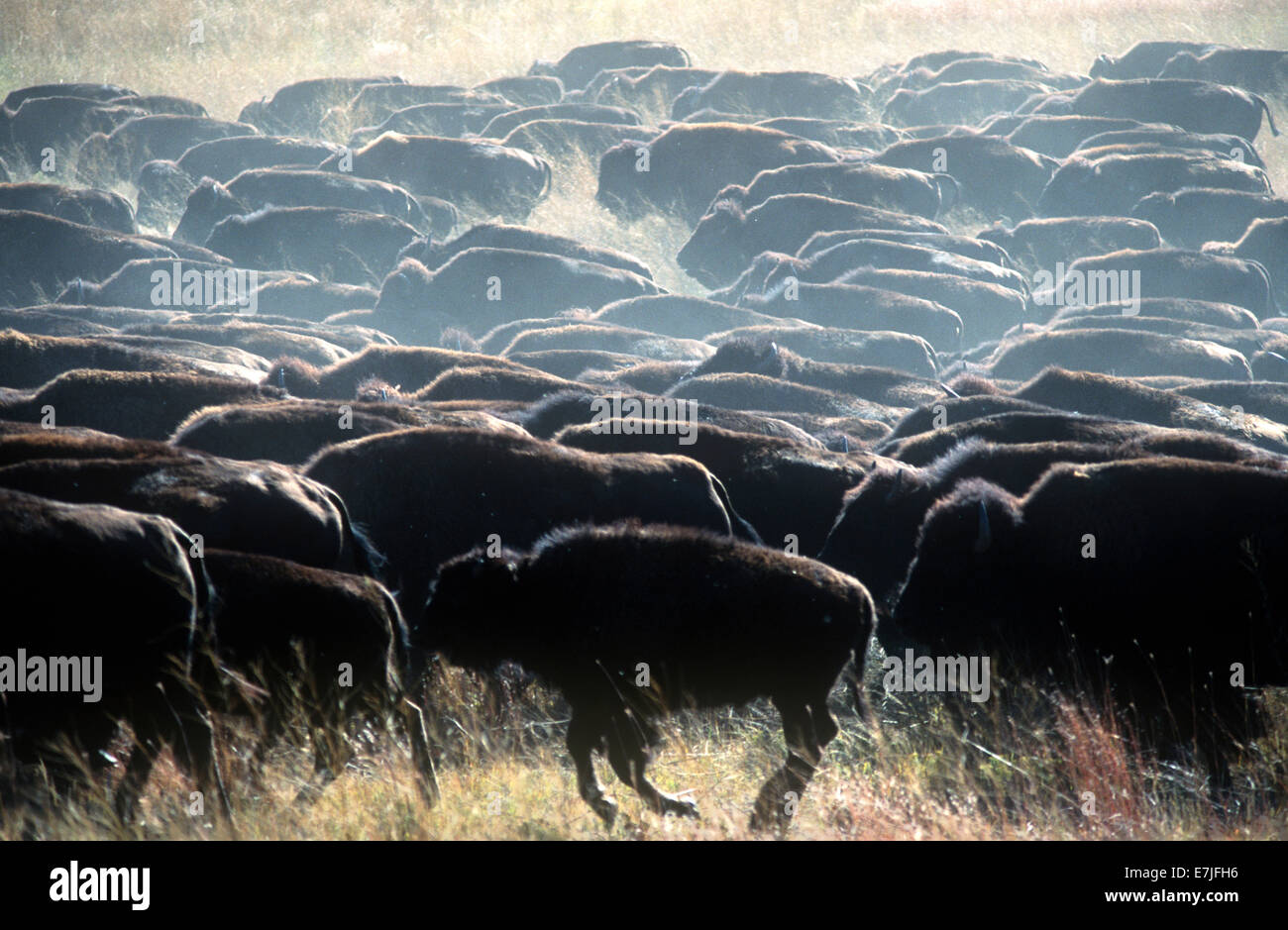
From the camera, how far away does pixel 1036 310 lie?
2278 cm

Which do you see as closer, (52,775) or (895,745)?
(52,775)

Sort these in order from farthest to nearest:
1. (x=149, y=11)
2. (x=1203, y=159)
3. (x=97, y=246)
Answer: (x=149, y=11), (x=1203, y=159), (x=97, y=246)

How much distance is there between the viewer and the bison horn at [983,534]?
6340 millimetres

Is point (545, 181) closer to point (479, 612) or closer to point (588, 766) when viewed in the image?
point (479, 612)

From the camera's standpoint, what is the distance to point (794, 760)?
16.8 ft

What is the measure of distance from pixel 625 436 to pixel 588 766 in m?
4.18

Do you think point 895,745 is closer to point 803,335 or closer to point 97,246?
point 803,335

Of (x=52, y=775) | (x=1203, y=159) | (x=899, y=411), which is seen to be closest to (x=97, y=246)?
(x=899, y=411)

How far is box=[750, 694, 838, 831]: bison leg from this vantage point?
16.0ft

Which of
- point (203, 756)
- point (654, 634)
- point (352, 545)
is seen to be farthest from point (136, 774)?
point (352, 545)

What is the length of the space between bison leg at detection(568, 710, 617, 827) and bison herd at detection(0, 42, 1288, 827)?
2 centimetres

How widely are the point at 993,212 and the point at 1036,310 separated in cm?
696
